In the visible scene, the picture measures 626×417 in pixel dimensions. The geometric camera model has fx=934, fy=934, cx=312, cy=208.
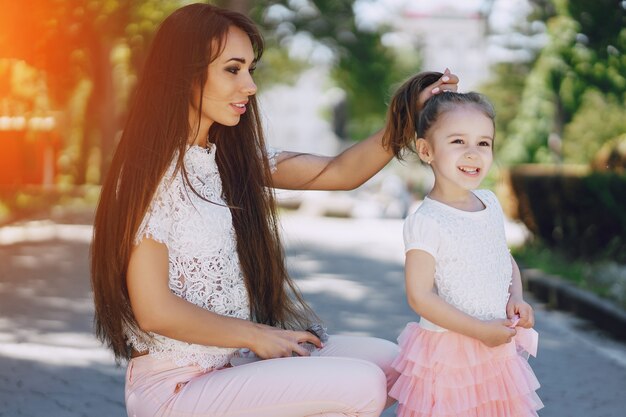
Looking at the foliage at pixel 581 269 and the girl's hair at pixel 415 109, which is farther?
the foliage at pixel 581 269

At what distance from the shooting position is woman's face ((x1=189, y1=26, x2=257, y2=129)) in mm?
3414

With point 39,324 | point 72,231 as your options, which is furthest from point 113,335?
point 72,231

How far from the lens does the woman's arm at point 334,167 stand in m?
3.93

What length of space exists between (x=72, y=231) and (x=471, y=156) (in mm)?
15015

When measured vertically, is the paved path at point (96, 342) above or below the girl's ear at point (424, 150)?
below

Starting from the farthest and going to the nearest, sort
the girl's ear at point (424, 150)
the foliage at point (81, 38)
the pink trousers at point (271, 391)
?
1. the foliage at point (81, 38)
2. the girl's ear at point (424, 150)
3. the pink trousers at point (271, 391)

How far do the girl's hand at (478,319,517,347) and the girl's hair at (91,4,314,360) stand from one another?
848 millimetres

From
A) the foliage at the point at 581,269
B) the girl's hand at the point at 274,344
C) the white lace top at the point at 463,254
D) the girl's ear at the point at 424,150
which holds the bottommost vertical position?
the foliage at the point at 581,269

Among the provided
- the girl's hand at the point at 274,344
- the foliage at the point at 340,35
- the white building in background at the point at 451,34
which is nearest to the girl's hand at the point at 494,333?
the girl's hand at the point at 274,344

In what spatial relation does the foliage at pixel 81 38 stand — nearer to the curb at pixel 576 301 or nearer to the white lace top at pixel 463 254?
the curb at pixel 576 301

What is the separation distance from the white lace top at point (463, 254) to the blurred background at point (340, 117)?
31.9 inches

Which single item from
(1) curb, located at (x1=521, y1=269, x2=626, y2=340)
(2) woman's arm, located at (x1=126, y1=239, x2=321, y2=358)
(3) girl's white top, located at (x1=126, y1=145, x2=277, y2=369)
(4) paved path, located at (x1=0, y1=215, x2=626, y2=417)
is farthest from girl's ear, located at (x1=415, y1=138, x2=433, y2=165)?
(1) curb, located at (x1=521, y1=269, x2=626, y2=340)

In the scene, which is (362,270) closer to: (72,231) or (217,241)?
(72,231)

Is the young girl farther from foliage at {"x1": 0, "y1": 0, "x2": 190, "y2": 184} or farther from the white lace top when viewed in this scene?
foliage at {"x1": 0, "y1": 0, "x2": 190, "y2": 184}
